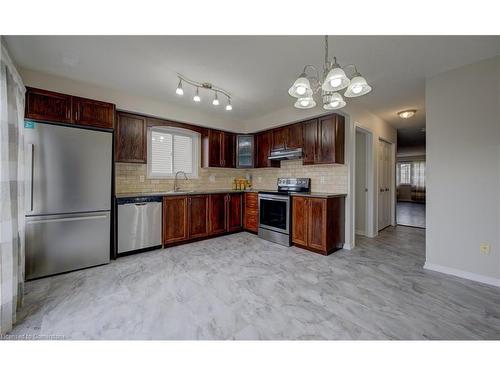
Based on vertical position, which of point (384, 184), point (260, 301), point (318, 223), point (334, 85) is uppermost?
point (334, 85)

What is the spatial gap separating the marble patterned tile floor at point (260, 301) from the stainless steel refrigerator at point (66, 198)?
0.23 metres

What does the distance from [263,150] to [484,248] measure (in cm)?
379

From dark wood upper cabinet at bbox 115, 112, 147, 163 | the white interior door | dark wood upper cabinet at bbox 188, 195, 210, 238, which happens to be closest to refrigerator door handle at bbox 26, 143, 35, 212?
dark wood upper cabinet at bbox 115, 112, 147, 163

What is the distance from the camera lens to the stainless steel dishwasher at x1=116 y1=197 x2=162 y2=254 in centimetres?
305

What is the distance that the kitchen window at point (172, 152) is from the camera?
396 cm

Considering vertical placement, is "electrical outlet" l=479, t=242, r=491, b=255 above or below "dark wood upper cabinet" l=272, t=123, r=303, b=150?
below

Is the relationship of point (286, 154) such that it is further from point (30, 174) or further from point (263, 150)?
point (30, 174)

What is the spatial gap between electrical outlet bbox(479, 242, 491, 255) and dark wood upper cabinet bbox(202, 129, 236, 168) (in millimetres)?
4219

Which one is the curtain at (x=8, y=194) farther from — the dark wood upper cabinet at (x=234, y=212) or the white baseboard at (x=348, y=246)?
the white baseboard at (x=348, y=246)

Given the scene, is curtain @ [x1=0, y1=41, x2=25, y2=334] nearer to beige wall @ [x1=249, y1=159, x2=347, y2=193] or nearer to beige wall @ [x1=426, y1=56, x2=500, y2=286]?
beige wall @ [x1=249, y1=159, x2=347, y2=193]

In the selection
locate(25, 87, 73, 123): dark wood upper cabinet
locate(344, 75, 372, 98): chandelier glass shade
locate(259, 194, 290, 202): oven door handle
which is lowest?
locate(259, 194, 290, 202): oven door handle

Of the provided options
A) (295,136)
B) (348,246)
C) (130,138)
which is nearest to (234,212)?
(295,136)

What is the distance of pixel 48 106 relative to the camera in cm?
252
